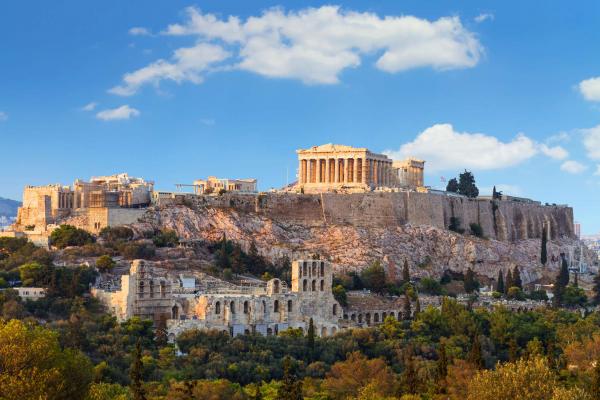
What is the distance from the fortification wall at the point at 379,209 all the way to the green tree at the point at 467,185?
217cm

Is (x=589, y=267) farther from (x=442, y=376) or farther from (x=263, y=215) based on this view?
(x=442, y=376)

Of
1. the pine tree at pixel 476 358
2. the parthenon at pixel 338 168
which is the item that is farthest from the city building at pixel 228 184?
the pine tree at pixel 476 358

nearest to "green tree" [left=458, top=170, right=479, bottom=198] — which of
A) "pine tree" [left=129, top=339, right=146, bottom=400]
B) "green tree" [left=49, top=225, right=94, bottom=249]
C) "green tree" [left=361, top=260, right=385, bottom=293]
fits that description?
"green tree" [left=361, top=260, right=385, bottom=293]

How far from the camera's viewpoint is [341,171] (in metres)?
89.1

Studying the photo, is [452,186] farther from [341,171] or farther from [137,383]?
[137,383]

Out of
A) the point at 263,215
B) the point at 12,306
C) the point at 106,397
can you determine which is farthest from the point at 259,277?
the point at 106,397

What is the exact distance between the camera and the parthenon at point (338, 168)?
8788cm

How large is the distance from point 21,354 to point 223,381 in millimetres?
11863

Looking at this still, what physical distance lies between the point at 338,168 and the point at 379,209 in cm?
712

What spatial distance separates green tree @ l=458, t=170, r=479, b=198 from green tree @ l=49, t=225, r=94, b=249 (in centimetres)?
4214

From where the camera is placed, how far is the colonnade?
289 feet

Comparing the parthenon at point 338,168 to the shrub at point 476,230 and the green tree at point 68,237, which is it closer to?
the shrub at point 476,230

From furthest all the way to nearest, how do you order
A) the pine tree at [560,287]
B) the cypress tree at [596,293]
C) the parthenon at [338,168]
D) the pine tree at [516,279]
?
the parthenon at [338,168], the pine tree at [516,279], the cypress tree at [596,293], the pine tree at [560,287]

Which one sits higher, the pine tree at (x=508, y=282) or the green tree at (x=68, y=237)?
the green tree at (x=68, y=237)
